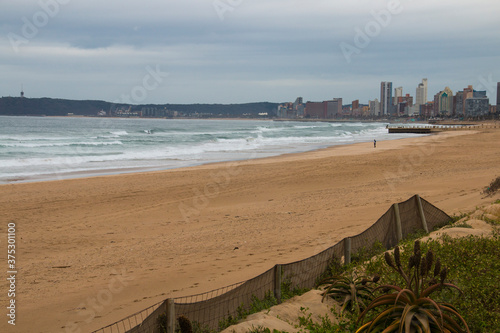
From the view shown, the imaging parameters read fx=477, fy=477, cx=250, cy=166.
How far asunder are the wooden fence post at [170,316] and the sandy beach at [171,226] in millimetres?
2363

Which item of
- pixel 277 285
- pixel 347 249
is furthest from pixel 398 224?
pixel 277 285

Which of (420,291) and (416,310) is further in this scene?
(420,291)

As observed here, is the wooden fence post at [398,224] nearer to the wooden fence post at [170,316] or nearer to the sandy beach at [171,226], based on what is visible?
the sandy beach at [171,226]

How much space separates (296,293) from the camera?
6.77 meters

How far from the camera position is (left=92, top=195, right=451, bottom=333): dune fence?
16.5ft

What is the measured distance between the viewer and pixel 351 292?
20.8ft

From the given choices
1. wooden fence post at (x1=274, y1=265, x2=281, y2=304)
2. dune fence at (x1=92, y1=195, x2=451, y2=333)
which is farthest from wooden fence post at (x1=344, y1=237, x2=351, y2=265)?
wooden fence post at (x1=274, y1=265, x2=281, y2=304)

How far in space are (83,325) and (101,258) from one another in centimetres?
369

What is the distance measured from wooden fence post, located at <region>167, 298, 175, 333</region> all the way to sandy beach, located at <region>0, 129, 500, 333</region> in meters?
2.36

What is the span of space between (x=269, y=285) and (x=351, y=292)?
1090mm

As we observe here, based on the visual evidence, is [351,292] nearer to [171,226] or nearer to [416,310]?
[416,310]

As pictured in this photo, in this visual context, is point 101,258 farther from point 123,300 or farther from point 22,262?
point 123,300

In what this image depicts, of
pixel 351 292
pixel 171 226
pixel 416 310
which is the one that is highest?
pixel 416 310

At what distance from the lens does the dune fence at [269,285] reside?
5.03m
